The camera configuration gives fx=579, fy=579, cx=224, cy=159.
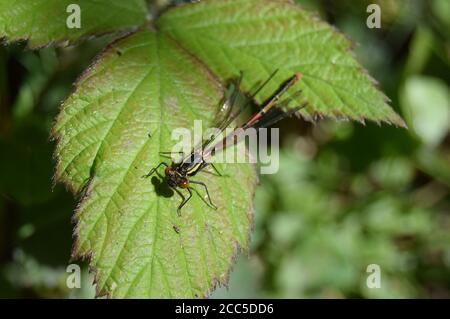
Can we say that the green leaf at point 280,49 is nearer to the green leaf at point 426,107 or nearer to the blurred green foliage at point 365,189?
the blurred green foliage at point 365,189

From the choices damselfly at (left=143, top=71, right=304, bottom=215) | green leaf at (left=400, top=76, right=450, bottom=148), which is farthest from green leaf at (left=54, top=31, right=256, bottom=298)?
green leaf at (left=400, top=76, right=450, bottom=148)

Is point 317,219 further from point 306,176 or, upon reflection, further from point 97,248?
point 97,248

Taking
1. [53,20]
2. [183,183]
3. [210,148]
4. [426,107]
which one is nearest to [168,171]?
[183,183]

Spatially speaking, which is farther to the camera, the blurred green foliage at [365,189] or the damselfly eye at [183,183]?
the blurred green foliage at [365,189]

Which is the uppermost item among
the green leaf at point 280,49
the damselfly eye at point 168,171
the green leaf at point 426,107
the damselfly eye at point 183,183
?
the green leaf at point 426,107

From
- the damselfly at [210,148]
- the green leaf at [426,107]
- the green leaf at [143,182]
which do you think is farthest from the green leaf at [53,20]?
the green leaf at [426,107]
